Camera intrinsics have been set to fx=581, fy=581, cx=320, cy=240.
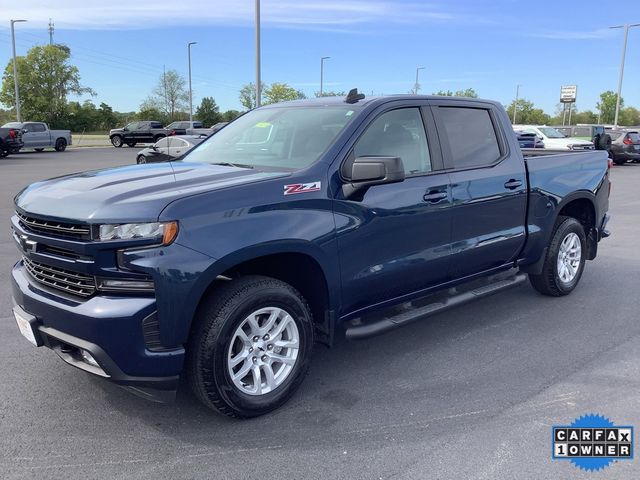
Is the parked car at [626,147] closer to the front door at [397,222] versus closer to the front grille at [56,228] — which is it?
the front door at [397,222]

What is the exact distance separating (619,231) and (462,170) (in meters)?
6.39

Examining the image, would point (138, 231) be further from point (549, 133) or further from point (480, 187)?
point (549, 133)

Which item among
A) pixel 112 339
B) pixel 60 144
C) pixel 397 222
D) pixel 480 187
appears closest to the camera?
pixel 112 339

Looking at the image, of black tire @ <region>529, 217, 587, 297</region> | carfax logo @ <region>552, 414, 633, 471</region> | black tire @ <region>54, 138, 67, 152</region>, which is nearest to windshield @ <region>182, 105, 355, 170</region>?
carfax logo @ <region>552, 414, 633, 471</region>

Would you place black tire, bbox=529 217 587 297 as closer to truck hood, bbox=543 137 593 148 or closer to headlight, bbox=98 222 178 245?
headlight, bbox=98 222 178 245

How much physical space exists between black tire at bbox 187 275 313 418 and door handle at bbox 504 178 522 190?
2.31m

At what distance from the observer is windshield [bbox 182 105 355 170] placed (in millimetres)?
3906

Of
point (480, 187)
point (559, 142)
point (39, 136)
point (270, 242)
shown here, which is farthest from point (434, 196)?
point (39, 136)

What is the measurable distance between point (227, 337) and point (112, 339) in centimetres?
60

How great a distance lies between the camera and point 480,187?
4562 mm

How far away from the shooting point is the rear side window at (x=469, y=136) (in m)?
4.52

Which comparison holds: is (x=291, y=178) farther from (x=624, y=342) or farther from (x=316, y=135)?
(x=624, y=342)

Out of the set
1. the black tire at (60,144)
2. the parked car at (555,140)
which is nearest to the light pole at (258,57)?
the parked car at (555,140)

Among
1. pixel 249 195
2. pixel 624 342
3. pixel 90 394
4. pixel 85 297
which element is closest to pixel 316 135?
pixel 249 195
